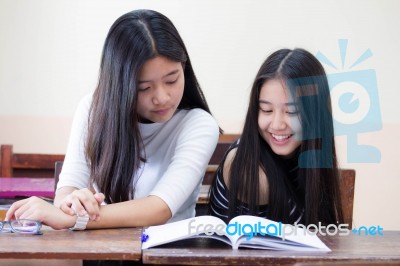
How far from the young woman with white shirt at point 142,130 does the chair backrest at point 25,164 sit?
943 mm

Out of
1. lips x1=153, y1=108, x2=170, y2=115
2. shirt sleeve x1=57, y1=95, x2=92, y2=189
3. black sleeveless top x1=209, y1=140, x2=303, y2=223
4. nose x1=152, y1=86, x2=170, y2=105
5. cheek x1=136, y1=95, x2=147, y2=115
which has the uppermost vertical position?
nose x1=152, y1=86, x2=170, y2=105

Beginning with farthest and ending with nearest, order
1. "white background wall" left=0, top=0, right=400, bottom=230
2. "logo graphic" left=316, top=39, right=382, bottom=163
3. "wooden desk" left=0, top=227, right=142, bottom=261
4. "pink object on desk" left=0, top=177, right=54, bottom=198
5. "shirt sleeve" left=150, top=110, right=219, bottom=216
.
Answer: "white background wall" left=0, top=0, right=400, bottom=230, "logo graphic" left=316, top=39, right=382, bottom=163, "pink object on desk" left=0, top=177, right=54, bottom=198, "shirt sleeve" left=150, top=110, right=219, bottom=216, "wooden desk" left=0, top=227, right=142, bottom=261

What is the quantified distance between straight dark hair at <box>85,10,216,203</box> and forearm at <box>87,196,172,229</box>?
6.0 inches

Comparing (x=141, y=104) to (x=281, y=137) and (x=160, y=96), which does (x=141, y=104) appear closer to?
(x=160, y=96)

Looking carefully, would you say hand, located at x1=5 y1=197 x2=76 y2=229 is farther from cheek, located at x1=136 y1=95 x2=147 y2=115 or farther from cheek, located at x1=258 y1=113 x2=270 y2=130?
cheek, located at x1=258 y1=113 x2=270 y2=130

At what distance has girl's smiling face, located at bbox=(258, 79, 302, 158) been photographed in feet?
5.17

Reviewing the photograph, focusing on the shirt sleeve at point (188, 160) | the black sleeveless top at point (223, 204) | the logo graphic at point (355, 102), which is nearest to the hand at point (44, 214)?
the shirt sleeve at point (188, 160)

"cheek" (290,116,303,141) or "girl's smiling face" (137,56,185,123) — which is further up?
"girl's smiling face" (137,56,185,123)

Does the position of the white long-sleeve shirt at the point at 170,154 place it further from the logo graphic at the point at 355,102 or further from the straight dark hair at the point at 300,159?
the logo graphic at the point at 355,102

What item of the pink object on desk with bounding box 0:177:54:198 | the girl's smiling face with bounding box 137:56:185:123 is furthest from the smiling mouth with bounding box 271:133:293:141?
the pink object on desk with bounding box 0:177:54:198

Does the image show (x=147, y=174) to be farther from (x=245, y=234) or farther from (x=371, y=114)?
(x=371, y=114)

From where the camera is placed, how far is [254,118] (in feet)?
5.34

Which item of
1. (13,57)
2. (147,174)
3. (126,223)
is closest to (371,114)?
(13,57)

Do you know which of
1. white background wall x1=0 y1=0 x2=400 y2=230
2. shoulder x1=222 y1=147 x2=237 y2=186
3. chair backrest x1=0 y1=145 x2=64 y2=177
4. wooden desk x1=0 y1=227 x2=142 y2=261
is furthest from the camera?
white background wall x1=0 y1=0 x2=400 y2=230
